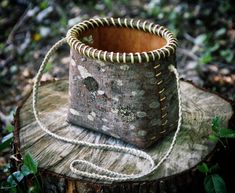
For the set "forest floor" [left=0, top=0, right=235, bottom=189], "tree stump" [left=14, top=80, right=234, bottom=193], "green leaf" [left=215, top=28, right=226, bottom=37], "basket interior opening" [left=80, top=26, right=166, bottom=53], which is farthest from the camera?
"green leaf" [left=215, top=28, right=226, bottom=37]

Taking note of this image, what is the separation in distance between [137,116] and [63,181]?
13.5 inches

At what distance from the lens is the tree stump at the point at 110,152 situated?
1396 millimetres

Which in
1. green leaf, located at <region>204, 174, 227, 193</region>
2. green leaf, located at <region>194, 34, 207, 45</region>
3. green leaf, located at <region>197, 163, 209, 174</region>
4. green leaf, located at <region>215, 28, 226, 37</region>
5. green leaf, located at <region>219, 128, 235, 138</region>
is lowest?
green leaf, located at <region>215, 28, 226, 37</region>

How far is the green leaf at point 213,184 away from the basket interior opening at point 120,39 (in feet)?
1.80

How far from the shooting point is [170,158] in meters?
1.49

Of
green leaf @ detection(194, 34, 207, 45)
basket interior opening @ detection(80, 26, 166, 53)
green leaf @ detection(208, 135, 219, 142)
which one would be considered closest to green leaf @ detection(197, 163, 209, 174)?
green leaf @ detection(208, 135, 219, 142)

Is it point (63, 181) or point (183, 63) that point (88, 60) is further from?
point (183, 63)

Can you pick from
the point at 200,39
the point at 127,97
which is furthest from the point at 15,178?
the point at 200,39

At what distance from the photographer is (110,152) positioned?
1.53 m

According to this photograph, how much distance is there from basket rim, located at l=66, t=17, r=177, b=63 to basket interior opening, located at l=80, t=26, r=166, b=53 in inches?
0.7

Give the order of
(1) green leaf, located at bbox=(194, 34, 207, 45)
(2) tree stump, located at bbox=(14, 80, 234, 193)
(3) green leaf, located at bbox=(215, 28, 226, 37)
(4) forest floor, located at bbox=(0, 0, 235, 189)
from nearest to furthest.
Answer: (2) tree stump, located at bbox=(14, 80, 234, 193) → (4) forest floor, located at bbox=(0, 0, 235, 189) → (1) green leaf, located at bbox=(194, 34, 207, 45) → (3) green leaf, located at bbox=(215, 28, 226, 37)

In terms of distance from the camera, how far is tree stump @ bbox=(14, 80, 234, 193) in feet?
4.58

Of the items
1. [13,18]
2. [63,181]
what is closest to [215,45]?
[13,18]

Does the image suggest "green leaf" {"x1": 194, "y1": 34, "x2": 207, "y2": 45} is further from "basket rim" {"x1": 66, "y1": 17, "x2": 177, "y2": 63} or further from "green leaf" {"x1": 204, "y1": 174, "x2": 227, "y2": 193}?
"green leaf" {"x1": 204, "y1": 174, "x2": 227, "y2": 193}
